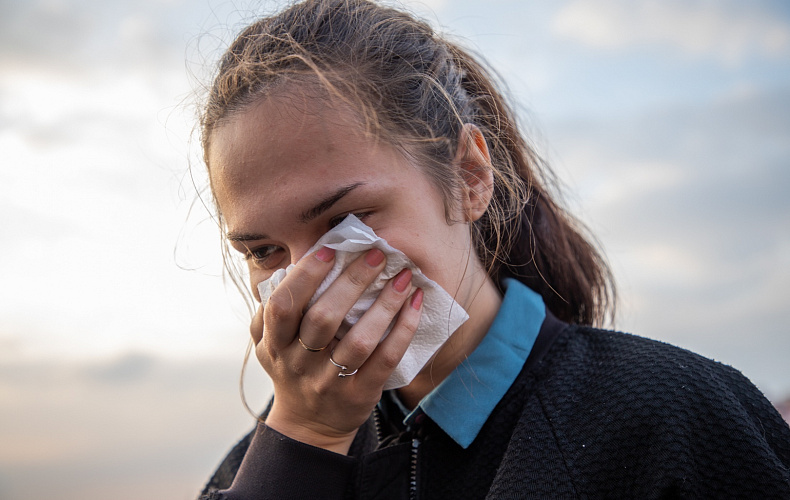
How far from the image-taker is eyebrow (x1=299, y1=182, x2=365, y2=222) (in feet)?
5.10

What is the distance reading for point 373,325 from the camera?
1570mm

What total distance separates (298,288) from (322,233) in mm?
169

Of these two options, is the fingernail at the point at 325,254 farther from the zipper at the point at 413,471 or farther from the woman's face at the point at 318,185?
the zipper at the point at 413,471

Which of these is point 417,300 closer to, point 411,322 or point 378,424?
point 411,322

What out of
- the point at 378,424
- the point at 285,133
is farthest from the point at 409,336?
the point at 285,133

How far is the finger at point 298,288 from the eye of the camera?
1561 mm

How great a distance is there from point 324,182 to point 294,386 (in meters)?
0.60

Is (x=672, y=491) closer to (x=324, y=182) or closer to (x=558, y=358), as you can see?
(x=558, y=358)

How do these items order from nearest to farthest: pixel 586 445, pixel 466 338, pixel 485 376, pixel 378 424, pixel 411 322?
pixel 586 445
pixel 411 322
pixel 485 376
pixel 466 338
pixel 378 424

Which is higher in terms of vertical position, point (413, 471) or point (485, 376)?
point (485, 376)

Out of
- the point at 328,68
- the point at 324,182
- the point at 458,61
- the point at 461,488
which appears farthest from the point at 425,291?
the point at 458,61

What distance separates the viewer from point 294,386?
1.72m

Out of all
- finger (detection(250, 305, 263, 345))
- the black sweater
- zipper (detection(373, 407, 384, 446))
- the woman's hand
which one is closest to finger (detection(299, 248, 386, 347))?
the woman's hand

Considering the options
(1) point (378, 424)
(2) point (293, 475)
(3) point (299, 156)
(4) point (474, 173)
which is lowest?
(2) point (293, 475)
